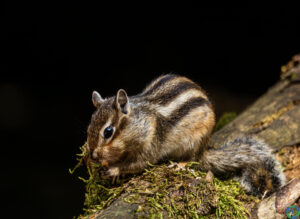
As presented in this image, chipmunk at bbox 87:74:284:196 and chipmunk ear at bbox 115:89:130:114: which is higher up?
chipmunk ear at bbox 115:89:130:114

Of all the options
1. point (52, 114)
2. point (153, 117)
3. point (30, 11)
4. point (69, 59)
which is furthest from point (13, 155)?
point (153, 117)

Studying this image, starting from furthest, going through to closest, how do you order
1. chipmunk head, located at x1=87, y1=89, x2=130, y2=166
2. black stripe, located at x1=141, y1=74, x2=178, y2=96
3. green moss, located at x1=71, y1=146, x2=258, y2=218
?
black stripe, located at x1=141, y1=74, x2=178, y2=96
chipmunk head, located at x1=87, y1=89, x2=130, y2=166
green moss, located at x1=71, y1=146, x2=258, y2=218

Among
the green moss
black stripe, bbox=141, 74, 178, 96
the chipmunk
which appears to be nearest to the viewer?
the green moss

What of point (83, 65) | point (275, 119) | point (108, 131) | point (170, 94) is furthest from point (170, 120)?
point (83, 65)

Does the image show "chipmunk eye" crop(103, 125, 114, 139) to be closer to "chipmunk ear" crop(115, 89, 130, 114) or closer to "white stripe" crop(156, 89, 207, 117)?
"chipmunk ear" crop(115, 89, 130, 114)

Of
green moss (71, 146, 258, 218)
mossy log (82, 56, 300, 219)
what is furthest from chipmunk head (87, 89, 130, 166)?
mossy log (82, 56, 300, 219)

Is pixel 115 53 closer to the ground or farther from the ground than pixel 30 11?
closer to the ground

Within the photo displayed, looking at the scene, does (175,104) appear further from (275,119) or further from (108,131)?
(275,119)

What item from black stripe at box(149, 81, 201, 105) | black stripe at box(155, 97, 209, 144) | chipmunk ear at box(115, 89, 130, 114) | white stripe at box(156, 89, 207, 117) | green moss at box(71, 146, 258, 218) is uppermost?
chipmunk ear at box(115, 89, 130, 114)

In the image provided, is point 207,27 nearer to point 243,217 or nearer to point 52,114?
point 52,114
